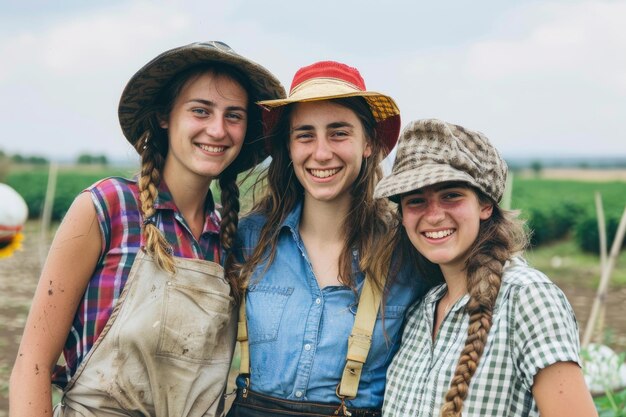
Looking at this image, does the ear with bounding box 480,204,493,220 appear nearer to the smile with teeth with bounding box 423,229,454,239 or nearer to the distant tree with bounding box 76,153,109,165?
the smile with teeth with bounding box 423,229,454,239

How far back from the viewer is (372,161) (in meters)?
2.77

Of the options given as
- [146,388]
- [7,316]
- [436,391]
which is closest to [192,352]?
[146,388]

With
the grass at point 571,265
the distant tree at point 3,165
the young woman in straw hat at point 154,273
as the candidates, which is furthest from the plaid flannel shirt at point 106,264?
the distant tree at point 3,165

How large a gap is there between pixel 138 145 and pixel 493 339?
1393mm

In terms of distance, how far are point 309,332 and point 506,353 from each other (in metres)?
0.69

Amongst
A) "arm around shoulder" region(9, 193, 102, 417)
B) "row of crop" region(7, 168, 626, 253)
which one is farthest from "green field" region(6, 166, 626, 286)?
"arm around shoulder" region(9, 193, 102, 417)

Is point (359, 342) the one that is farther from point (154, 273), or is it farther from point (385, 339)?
point (154, 273)

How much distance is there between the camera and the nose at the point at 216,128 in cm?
249

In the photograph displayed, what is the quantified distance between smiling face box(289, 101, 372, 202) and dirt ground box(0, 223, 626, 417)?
11.2 feet

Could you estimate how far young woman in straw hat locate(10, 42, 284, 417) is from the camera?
228 centimetres

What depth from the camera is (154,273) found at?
7.70ft

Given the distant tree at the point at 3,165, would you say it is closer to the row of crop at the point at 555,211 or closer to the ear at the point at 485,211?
the row of crop at the point at 555,211

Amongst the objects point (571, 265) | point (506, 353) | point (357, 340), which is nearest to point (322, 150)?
point (357, 340)

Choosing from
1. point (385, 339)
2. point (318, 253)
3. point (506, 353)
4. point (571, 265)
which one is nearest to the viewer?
point (506, 353)
